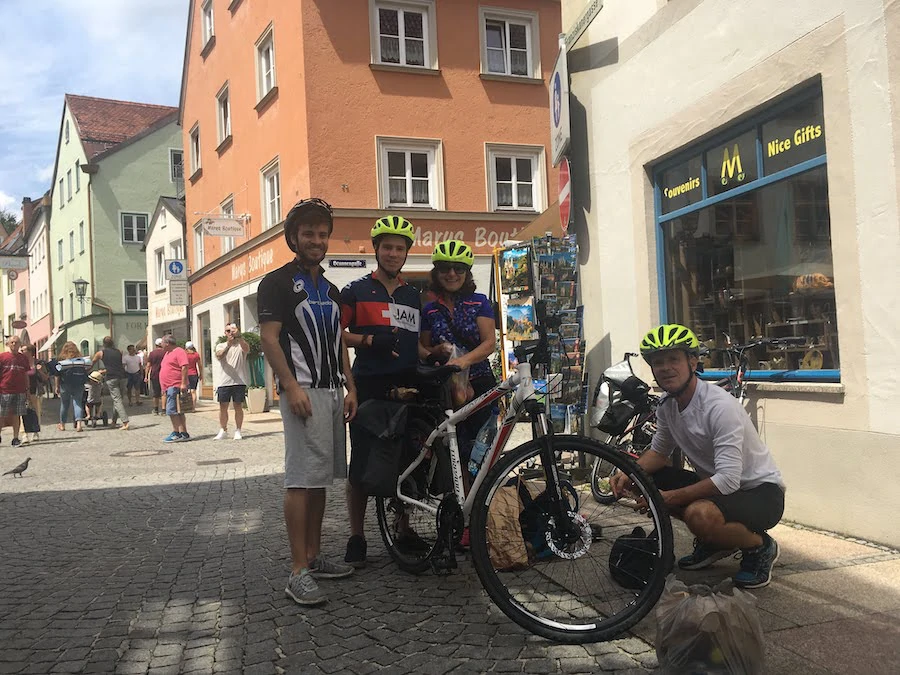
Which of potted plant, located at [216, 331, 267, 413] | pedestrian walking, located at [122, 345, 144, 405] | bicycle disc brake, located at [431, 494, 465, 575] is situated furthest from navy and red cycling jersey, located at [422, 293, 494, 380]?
pedestrian walking, located at [122, 345, 144, 405]

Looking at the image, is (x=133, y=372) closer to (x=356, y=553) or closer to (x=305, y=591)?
(x=356, y=553)

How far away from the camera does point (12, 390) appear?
42.3ft

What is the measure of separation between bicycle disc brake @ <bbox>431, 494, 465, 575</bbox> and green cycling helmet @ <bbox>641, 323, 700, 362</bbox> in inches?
46.5

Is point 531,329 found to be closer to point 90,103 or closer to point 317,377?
point 317,377

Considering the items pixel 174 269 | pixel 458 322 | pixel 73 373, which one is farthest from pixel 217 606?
pixel 174 269

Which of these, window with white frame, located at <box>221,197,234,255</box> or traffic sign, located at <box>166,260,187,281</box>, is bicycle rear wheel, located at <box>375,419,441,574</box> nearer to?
window with white frame, located at <box>221,197,234,255</box>

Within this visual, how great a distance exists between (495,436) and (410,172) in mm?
14262

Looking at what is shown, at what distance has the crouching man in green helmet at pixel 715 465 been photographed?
349cm

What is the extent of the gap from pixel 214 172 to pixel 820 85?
2048cm

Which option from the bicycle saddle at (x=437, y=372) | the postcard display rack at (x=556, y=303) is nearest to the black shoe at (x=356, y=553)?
the bicycle saddle at (x=437, y=372)

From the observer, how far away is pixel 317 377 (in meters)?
3.93

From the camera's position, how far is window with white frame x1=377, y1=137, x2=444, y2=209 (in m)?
17.0

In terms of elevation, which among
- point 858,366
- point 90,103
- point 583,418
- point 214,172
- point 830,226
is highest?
point 90,103

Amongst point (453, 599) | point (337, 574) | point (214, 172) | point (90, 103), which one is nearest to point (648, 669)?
point (453, 599)
